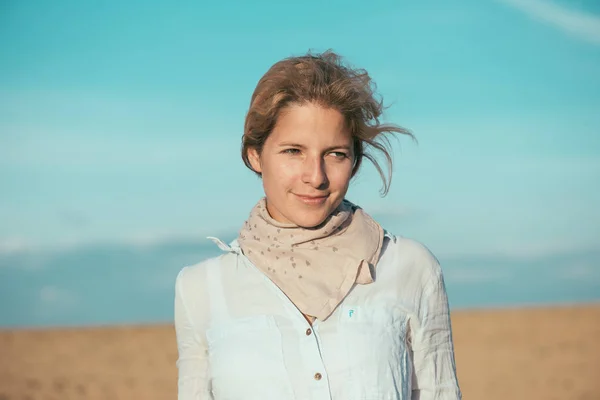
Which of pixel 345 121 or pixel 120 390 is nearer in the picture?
pixel 345 121

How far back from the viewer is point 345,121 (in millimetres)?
2500

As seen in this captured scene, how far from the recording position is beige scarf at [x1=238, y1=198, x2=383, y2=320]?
8.13ft

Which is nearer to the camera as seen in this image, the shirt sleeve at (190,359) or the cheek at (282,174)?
the cheek at (282,174)

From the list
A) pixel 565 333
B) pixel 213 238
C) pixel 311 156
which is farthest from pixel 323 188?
pixel 565 333

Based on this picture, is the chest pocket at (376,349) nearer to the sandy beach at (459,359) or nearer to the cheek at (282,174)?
the cheek at (282,174)

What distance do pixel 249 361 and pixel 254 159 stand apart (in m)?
0.61

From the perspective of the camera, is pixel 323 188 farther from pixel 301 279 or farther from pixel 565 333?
pixel 565 333

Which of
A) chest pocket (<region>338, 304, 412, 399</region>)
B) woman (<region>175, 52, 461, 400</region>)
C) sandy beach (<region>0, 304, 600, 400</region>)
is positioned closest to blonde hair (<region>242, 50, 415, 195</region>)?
woman (<region>175, 52, 461, 400</region>)

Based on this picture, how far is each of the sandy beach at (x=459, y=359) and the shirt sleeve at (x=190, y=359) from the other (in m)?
9.47

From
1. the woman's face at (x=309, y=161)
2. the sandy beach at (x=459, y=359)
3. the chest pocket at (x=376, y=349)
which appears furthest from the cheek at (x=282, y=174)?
the sandy beach at (x=459, y=359)

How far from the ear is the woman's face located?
11 cm

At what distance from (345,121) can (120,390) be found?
36.9 feet

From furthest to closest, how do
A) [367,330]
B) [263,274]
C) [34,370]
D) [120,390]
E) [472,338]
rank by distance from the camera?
[472,338]
[34,370]
[120,390]
[263,274]
[367,330]

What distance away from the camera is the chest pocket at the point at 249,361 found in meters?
2.41
